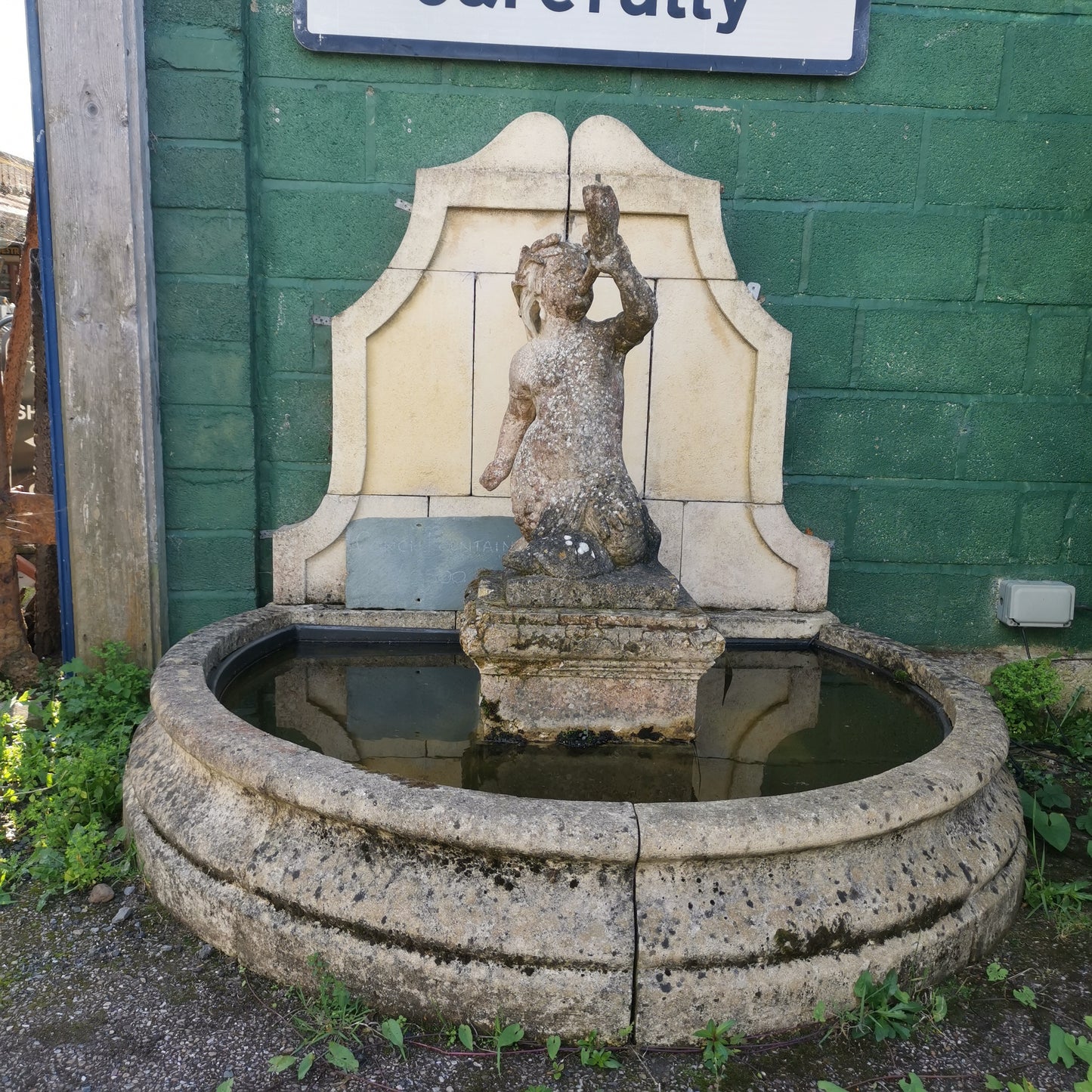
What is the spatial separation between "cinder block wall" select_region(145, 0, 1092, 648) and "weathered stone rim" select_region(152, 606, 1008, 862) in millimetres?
1561

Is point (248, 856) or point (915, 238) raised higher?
point (915, 238)

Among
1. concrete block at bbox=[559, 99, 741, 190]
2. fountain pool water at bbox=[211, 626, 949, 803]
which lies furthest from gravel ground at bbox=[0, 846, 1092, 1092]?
concrete block at bbox=[559, 99, 741, 190]

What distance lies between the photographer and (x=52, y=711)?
3354mm

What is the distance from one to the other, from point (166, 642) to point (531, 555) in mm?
1946

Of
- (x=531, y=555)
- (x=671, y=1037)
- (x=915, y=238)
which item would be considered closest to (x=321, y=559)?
(x=531, y=555)

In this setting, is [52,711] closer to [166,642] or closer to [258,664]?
[166,642]

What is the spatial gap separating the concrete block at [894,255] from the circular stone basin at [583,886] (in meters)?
2.14

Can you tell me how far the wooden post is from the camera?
10.8 feet

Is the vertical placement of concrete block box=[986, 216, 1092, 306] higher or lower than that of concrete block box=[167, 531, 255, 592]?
higher

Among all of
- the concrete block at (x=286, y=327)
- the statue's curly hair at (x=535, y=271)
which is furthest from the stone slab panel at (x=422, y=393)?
the statue's curly hair at (x=535, y=271)

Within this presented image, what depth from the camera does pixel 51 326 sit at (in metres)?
3.46

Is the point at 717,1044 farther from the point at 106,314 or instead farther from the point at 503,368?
the point at 106,314

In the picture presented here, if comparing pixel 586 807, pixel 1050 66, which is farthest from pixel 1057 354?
pixel 586 807

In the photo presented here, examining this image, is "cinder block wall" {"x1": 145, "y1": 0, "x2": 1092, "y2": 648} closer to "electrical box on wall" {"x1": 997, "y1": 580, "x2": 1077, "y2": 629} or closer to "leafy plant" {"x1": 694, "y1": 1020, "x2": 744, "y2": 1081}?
"electrical box on wall" {"x1": 997, "y1": 580, "x2": 1077, "y2": 629}
